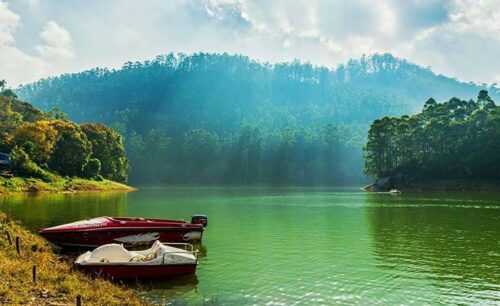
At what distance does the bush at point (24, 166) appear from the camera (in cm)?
9331

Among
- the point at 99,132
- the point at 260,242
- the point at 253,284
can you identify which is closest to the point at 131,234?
the point at 260,242

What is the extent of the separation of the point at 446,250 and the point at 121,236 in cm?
2232

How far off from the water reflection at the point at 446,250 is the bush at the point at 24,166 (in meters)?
71.9

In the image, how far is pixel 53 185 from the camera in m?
94.2

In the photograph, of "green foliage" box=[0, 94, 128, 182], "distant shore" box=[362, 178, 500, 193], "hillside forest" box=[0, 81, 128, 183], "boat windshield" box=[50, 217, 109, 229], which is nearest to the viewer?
"boat windshield" box=[50, 217, 109, 229]

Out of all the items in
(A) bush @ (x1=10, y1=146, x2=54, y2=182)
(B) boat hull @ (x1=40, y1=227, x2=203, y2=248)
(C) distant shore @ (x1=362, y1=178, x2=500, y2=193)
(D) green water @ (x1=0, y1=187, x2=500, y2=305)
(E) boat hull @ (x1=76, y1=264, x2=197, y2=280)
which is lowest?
(D) green water @ (x1=0, y1=187, x2=500, y2=305)

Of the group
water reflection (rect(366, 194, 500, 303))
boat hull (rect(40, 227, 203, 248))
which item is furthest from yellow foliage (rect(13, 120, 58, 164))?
boat hull (rect(40, 227, 203, 248))

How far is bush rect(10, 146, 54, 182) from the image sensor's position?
3674 inches

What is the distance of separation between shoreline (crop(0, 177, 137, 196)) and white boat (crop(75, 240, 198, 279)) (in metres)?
62.4

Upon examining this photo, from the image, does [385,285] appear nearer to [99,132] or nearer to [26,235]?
[26,235]

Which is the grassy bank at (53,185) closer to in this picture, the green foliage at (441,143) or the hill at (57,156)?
the hill at (57,156)

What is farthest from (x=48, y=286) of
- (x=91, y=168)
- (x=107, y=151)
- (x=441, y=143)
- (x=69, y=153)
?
(x=441, y=143)

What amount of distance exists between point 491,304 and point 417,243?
1556 cm

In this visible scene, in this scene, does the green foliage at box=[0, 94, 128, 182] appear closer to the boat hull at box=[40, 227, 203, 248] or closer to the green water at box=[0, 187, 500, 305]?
the green water at box=[0, 187, 500, 305]
